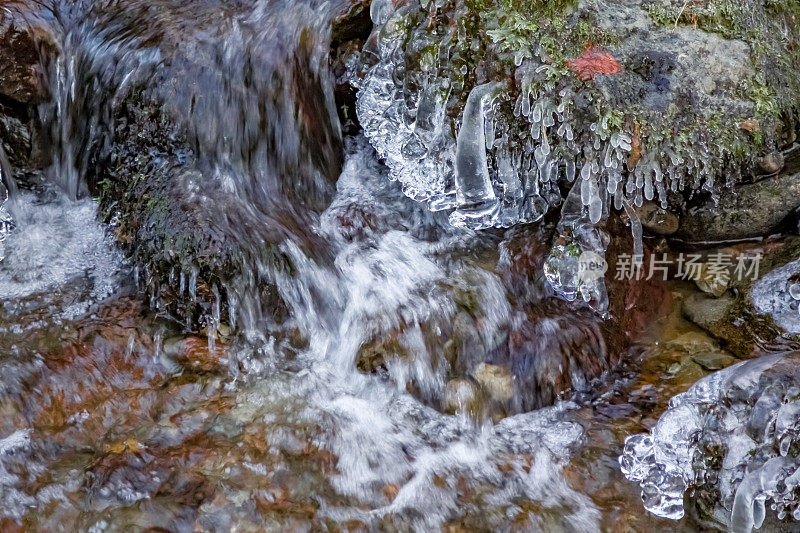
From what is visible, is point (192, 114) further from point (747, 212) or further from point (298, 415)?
point (747, 212)

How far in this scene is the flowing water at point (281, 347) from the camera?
3.07 metres

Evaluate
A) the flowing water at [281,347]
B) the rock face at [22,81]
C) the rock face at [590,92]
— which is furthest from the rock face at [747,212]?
the rock face at [22,81]

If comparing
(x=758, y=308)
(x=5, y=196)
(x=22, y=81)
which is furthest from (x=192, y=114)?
(x=758, y=308)

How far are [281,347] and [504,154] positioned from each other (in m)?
1.73

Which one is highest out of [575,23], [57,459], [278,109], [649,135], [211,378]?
[575,23]

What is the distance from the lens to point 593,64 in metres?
3.46

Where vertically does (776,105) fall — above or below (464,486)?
above

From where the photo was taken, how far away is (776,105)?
3.71 m

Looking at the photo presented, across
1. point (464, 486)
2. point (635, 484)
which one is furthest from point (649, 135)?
point (464, 486)

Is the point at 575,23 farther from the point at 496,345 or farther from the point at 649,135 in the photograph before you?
the point at 496,345

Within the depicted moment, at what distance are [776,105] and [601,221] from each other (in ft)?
3.95

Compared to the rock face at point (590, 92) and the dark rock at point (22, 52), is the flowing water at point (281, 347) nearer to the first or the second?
the dark rock at point (22, 52)

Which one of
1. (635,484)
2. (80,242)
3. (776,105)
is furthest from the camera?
(80,242)

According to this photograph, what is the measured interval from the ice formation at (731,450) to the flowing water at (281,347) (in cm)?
15
